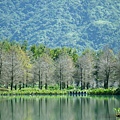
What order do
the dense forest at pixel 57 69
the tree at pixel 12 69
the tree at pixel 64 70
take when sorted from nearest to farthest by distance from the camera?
the tree at pixel 12 69
the dense forest at pixel 57 69
the tree at pixel 64 70

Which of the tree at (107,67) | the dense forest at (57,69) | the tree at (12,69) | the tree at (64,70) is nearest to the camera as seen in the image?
the tree at (12,69)

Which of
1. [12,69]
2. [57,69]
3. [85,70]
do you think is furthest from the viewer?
[57,69]

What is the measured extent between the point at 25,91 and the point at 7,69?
927 cm

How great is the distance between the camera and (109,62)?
101312mm

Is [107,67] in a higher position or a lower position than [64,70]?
higher

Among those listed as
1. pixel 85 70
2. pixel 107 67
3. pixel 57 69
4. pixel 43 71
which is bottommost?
pixel 43 71

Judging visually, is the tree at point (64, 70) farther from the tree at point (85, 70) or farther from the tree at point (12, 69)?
the tree at point (12, 69)

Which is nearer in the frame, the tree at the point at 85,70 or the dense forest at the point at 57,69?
the dense forest at the point at 57,69

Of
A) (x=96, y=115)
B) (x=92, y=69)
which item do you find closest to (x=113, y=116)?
(x=96, y=115)

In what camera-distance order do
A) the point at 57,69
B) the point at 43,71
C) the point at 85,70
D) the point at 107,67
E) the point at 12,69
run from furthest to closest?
the point at 57,69, the point at 85,70, the point at 43,71, the point at 107,67, the point at 12,69

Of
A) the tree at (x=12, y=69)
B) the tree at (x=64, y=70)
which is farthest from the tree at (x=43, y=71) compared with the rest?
the tree at (x=12, y=69)

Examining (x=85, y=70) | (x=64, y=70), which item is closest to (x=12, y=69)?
(x=64, y=70)

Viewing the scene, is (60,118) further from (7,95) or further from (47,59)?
(47,59)

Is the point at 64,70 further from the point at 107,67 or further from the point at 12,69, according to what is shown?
the point at 12,69
